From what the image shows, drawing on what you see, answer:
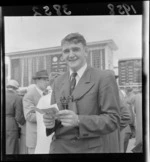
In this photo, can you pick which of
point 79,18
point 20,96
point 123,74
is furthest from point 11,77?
point 123,74

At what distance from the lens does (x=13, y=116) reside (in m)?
3.45

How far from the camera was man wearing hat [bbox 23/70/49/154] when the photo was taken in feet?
11.2

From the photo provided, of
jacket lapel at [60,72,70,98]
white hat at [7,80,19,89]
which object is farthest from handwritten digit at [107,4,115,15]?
white hat at [7,80,19,89]

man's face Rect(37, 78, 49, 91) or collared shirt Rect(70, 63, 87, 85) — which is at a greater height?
collared shirt Rect(70, 63, 87, 85)

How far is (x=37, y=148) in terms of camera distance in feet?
11.3

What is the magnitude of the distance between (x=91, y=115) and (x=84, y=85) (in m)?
0.31

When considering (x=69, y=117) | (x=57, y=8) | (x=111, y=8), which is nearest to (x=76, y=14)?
(x=57, y=8)

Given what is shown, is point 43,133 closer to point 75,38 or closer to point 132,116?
point 132,116

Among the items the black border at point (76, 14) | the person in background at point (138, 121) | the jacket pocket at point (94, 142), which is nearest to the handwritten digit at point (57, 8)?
the black border at point (76, 14)

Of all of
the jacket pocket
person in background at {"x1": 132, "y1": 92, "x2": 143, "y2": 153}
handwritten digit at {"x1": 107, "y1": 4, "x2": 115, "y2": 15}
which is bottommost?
the jacket pocket

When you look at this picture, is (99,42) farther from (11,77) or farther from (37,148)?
(37,148)

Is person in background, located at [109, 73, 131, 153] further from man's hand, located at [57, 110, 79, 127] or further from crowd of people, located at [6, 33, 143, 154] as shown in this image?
man's hand, located at [57, 110, 79, 127]

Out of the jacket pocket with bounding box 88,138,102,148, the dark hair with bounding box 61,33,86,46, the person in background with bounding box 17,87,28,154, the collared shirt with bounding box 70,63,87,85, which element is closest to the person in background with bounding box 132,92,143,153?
the jacket pocket with bounding box 88,138,102,148

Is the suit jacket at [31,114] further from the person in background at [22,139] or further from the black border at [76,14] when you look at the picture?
the black border at [76,14]
